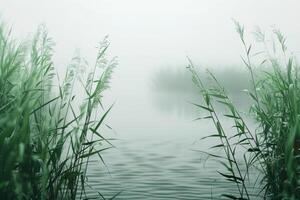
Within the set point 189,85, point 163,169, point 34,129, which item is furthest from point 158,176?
point 189,85

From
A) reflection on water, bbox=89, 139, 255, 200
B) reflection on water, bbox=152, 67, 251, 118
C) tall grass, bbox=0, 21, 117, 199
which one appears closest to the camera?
tall grass, bbox=0, 21, 117, 199

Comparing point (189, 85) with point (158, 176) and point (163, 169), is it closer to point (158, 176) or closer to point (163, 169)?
point (163, 169)

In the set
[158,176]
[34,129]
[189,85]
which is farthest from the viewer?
[189,85]

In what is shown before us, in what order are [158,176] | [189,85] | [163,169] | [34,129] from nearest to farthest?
[34,129] < [158,176] < [163,169] < [189,85]

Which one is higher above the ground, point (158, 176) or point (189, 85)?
point (189, 85)

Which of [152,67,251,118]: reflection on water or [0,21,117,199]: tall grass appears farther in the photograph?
[152,67,251,118]: reflection on water

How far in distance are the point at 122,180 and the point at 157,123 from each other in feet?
35.9

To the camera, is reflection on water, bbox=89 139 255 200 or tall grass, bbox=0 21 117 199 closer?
tall grass, bbox=0 21 117 199

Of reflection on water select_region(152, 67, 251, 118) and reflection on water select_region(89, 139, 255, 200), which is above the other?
reflection on water select_region(152, 67, 251, 118)

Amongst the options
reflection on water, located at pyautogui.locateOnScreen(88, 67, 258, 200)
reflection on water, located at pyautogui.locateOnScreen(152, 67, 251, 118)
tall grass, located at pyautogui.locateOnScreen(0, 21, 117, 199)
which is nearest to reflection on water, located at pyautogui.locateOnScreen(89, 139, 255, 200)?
reflection on water, located at pyautogui.locateOnScreen(88, 67, 258, 200)

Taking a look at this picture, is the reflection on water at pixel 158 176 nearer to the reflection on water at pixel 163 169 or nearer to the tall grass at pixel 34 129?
the reflection on water at pixel 163 169

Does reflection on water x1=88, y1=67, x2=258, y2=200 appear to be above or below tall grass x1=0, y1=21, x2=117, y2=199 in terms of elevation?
below

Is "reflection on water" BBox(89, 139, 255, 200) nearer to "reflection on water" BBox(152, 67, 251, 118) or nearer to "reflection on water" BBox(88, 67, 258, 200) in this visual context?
"reflection on water" BBox(88, 67, 258, 200)

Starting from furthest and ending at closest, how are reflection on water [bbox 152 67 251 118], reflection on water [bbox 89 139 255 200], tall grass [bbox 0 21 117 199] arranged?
reflection on water [bbox 152 67 251 118], reflection on water [bbox 89 139 255 200], tall grass [bbox 0 21 117 199]
